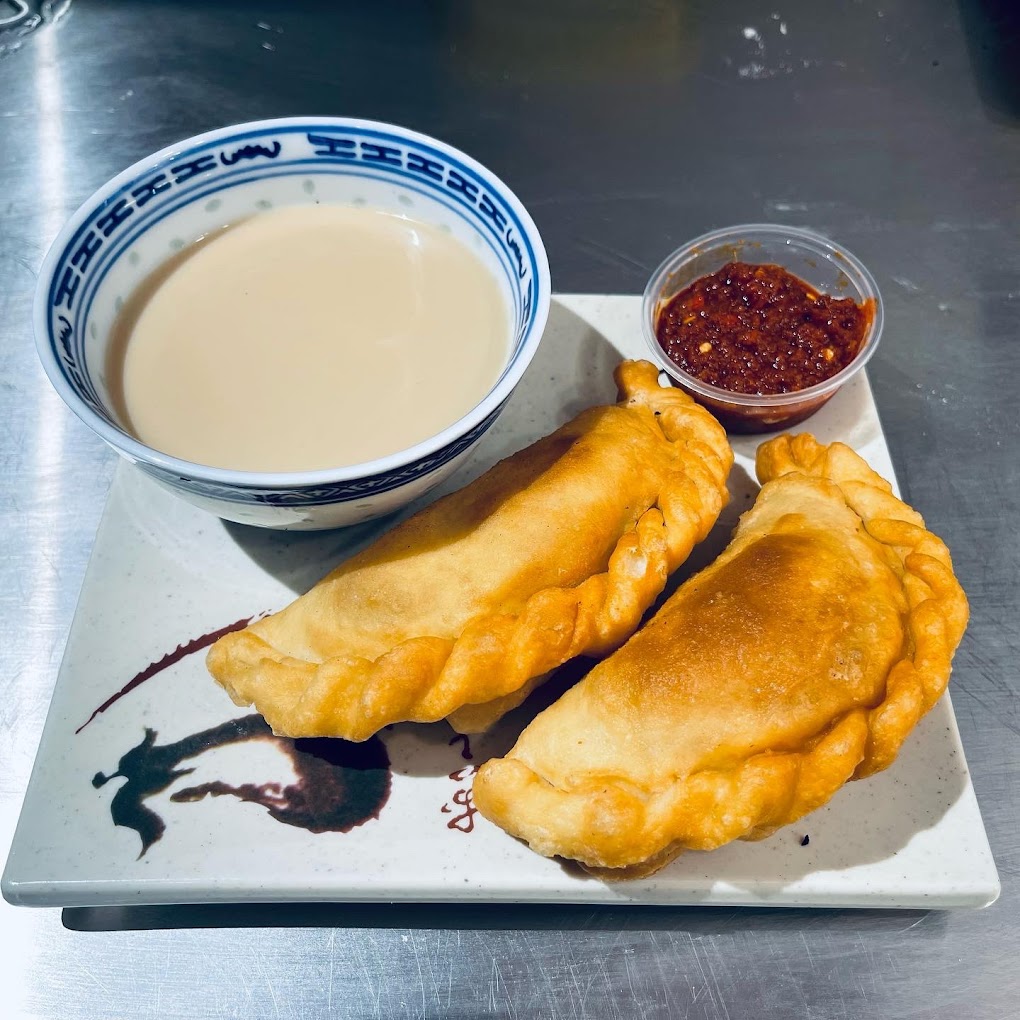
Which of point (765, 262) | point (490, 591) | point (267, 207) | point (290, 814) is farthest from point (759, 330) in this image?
point (290, 814)

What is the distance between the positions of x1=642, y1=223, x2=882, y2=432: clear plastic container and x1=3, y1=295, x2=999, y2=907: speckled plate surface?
0.81 meters

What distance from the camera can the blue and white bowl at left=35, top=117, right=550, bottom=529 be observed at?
174 centimetres

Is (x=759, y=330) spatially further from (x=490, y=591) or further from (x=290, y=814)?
(x=290, y=814)

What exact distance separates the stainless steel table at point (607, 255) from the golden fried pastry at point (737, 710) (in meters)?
0.48

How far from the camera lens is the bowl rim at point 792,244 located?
235cm

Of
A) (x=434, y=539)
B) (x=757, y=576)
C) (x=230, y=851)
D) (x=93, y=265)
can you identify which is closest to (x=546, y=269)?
(x=434, y=539)

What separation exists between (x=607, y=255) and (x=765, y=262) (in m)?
0.85

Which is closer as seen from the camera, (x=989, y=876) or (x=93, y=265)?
(x=989, y=876)

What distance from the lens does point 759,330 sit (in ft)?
8.11

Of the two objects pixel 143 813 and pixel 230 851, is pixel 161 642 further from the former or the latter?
pixel 230 851

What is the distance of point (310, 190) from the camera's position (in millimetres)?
2289

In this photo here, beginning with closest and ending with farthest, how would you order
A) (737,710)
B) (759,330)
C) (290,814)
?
(737,710) → (290,814) → (759,330)

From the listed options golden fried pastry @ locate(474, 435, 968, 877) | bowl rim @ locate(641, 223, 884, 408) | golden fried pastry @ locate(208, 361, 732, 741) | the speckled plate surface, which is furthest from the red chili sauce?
the speckled plate surface

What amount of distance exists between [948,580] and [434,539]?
1100 mm
